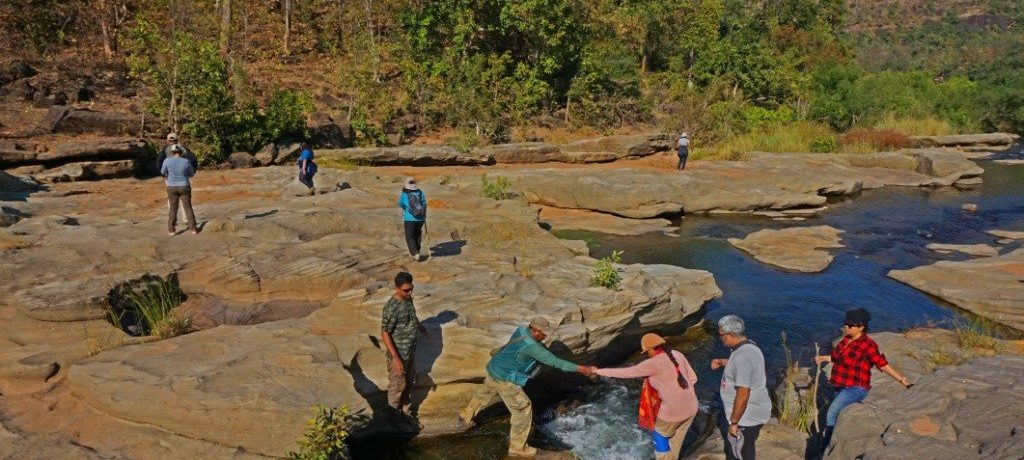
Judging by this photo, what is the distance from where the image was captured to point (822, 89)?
135 feet

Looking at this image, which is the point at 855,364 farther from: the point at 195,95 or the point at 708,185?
the point at 195,95

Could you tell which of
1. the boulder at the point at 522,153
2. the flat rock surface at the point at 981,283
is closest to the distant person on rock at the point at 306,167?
the boulder at the point at 522,153

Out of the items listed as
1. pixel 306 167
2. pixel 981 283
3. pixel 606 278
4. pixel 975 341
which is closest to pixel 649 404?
pixel 606 278

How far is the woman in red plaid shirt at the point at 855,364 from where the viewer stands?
6.90 metres

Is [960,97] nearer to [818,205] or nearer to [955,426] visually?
[818,205]

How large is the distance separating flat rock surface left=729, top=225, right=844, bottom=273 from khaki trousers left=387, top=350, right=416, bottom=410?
36.0 ft

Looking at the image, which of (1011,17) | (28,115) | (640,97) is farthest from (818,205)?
(1011,17)

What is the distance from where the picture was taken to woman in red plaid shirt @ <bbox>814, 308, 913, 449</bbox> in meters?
6.90

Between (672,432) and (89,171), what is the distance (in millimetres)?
19451

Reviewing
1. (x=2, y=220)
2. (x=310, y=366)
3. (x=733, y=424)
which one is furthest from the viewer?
(x=2, y=220)

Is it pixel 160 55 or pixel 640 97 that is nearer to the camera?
pixel 160 55

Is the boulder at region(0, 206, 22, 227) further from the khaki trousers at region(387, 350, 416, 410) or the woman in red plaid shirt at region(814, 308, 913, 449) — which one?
the woman in red plaid shirt at region(814, 308, 913, 449)

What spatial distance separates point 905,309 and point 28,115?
88.5 ft

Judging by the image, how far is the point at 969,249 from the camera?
17.5 metres
